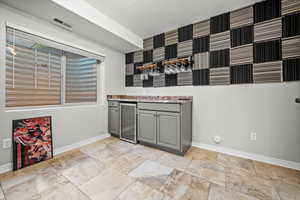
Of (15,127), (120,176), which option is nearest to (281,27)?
(120,176)

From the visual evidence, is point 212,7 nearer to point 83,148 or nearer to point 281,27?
point 281,27

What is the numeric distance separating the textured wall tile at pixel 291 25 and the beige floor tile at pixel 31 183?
346 centimetres

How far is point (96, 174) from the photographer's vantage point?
5.05ft

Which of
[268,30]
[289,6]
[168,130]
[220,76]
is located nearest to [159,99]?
[168,130]

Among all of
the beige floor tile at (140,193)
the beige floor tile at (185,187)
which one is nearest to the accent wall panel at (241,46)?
the beige floor tile at (185,187)

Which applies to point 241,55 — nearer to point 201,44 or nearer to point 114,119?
point 201,44

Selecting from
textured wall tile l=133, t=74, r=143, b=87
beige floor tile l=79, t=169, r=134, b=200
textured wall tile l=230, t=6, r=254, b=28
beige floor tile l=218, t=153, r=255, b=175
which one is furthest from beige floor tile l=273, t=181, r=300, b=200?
textured wall tile l=133, t=74, r=143, b=87

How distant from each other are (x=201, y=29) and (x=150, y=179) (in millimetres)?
2623

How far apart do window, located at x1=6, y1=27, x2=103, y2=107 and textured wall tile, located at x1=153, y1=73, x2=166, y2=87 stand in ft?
4.71

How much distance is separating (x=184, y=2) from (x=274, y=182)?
2660 millimetres

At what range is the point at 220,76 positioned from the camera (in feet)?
6.97

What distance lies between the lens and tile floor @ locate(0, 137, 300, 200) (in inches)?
47.7

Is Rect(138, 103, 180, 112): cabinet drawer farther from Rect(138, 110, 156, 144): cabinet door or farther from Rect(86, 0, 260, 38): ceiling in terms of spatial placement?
Rect(86, 0, 260, 38): ceiling

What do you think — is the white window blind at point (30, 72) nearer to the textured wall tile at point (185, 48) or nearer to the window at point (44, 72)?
the window at point (44, 72)
